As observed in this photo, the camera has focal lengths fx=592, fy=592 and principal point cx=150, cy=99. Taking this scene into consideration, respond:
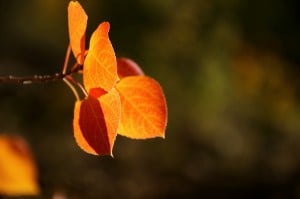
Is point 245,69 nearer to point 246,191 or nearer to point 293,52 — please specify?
point 293,52

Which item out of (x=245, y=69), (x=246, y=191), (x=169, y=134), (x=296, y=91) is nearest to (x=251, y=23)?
(x=245, y=69)

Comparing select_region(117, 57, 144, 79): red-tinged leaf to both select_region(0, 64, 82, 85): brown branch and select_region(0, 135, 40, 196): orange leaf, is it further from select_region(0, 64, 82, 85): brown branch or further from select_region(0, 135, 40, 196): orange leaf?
select_region(0, 135, 40, 196): orange leaf

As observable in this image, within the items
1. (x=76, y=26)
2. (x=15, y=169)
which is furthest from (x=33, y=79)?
(x=15, y=169)

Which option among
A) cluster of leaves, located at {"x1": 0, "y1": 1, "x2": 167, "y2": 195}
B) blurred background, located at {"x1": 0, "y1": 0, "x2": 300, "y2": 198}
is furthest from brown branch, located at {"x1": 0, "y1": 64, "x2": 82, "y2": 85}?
blurred background, located at {"x1": 0, "y1": 0, "x2": 300, "y2": 198}

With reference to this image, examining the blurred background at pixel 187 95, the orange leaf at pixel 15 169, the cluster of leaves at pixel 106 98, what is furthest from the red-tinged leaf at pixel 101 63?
the blurred background at pixel 187 95

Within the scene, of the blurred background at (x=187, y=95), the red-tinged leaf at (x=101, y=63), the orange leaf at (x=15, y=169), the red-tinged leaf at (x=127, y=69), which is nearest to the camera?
the red-tinged leaf at (x=101, y=63)

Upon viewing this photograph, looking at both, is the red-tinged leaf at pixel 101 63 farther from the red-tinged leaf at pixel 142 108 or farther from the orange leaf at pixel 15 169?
the orange leaf at pixel 15 169

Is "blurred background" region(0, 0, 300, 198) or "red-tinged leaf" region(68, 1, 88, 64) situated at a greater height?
"red-tinged leaf" region(68, 1, 88, 64)

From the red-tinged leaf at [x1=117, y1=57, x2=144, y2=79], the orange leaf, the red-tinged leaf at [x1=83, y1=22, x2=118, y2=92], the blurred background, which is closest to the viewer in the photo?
the red-tinged leaf at [x1=83, y1=22, x2=118, y2=92]
